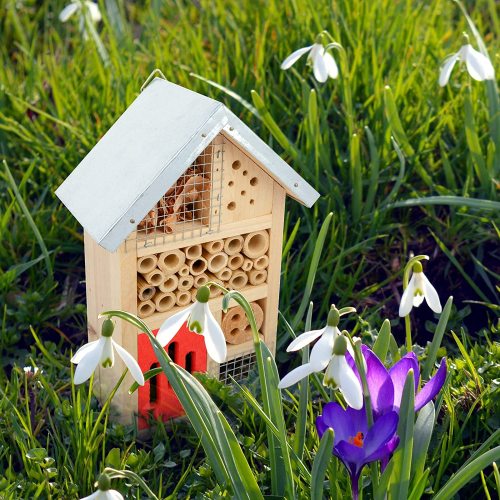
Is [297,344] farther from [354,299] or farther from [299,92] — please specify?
[299,92]

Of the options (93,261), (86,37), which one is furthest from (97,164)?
(86,37)

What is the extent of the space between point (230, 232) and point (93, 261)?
301mm

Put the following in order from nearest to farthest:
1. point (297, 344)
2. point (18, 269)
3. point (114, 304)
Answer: point (297, 344) < point (114, 304) < point (18, 269)

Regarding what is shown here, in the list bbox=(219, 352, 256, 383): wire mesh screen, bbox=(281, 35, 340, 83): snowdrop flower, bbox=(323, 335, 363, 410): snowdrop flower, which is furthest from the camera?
bbox=(281, 35, 340, 83): snowdrop flower

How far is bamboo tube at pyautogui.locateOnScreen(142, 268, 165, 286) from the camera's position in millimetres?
1847

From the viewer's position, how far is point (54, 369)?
2123 millimetres

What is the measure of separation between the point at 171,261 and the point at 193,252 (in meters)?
0.05

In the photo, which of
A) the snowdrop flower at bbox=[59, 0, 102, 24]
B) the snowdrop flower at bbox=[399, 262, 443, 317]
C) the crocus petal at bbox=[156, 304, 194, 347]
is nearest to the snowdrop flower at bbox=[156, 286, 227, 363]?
the crocus petal at bbox=[156, 304, 194, 347]

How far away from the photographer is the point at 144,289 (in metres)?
1.86

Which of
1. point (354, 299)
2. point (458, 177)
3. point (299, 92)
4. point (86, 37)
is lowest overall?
point (354, 299)

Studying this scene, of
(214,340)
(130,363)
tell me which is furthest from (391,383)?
(130,363)

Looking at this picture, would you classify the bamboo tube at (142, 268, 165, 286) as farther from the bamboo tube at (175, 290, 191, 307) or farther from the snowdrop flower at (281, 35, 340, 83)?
the snowdrop flower at (281, 35, 340, 83)

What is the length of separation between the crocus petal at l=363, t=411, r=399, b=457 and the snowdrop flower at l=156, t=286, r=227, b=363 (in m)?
0.27

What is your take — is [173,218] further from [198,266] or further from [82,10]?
[82,10]
